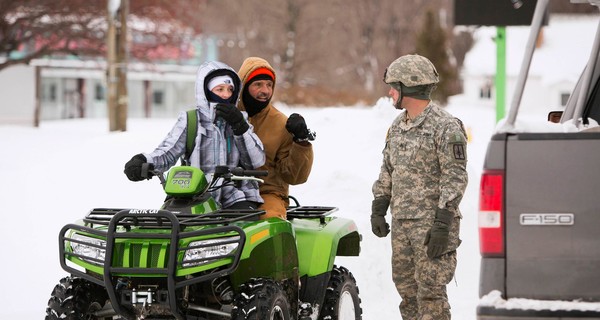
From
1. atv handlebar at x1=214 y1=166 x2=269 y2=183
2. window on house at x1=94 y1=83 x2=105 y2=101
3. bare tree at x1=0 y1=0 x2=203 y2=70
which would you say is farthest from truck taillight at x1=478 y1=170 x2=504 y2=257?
window on house at x1=94 y1=83 x2=105 y2=101

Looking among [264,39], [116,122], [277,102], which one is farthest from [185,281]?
[264,39]

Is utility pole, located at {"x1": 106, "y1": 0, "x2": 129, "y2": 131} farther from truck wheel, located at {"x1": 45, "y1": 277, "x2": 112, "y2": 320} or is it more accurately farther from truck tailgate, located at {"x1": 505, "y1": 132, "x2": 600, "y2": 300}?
truck tailgate, located at {"x1": 505, "y1": 132, "x2": 600, "y2": 300}

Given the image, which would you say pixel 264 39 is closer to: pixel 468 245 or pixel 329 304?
pixel 468 245

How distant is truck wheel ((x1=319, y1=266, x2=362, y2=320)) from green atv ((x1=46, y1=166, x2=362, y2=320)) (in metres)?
0.26

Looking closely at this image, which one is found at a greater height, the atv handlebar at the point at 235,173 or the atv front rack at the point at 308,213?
the atv handlebar at the point at 235,173

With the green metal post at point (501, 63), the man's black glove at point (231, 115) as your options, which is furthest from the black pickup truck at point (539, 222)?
the green metal post at point (501, 63)

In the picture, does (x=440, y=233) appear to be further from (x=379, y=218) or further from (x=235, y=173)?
(x=235, y=173)

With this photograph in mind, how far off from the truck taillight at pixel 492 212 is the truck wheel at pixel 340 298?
2477mm

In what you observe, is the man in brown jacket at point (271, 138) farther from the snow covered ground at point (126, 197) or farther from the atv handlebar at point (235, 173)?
the snow covered ground at point (126, 197)

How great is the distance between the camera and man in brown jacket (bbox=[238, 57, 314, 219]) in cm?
739

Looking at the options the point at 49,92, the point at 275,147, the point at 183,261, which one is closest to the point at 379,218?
the point at 275,147

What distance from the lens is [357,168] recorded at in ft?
47.5

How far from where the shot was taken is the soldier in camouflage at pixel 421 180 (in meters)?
6.95

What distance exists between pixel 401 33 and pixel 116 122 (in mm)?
59586
